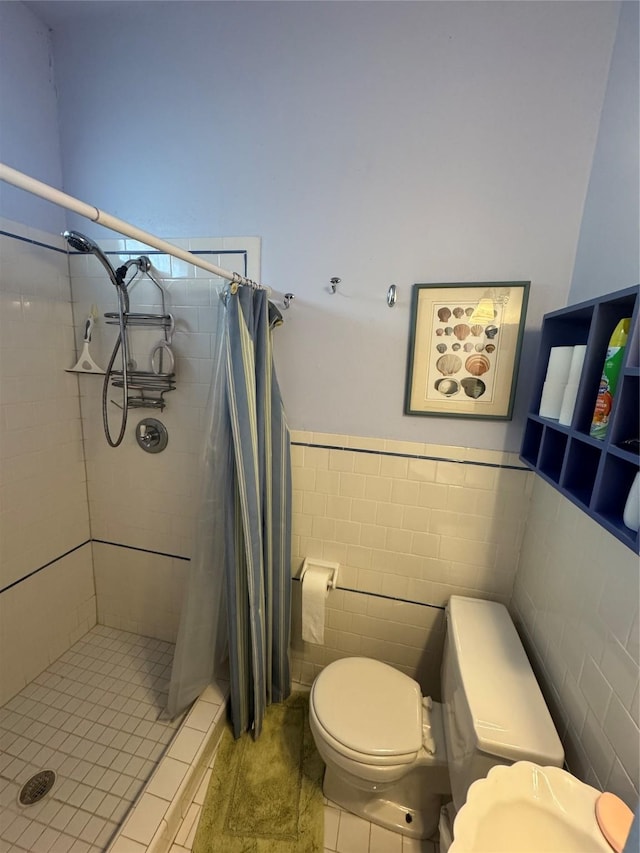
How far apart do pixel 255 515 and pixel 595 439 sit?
104 centimetres

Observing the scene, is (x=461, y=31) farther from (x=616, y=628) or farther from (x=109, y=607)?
(x=109, y=607)

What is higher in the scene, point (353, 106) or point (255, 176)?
point (353, 106)

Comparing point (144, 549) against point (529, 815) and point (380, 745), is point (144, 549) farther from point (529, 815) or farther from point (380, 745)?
point (529, 815)

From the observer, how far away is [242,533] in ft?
4.30

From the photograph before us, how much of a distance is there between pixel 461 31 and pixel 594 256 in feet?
2.83

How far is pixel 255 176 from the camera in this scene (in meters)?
1.36

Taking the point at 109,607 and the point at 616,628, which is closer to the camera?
the point at 616,628

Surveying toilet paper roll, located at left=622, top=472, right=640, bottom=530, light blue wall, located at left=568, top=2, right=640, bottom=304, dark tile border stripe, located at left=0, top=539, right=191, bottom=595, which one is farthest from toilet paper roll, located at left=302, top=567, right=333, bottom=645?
light blue wall, located at left=568, top=2, right=640, bottom=304

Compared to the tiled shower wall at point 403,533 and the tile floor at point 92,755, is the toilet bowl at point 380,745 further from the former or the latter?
the tiled shower wall at point 403,533

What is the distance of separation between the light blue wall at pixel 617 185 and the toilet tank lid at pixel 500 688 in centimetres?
116

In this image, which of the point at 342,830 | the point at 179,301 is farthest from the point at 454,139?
the point at 342,830

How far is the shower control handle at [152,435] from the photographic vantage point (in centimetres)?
165

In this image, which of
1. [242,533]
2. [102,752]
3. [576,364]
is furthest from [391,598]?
[102,752]

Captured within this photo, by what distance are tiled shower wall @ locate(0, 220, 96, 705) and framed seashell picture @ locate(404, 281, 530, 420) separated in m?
1.59
